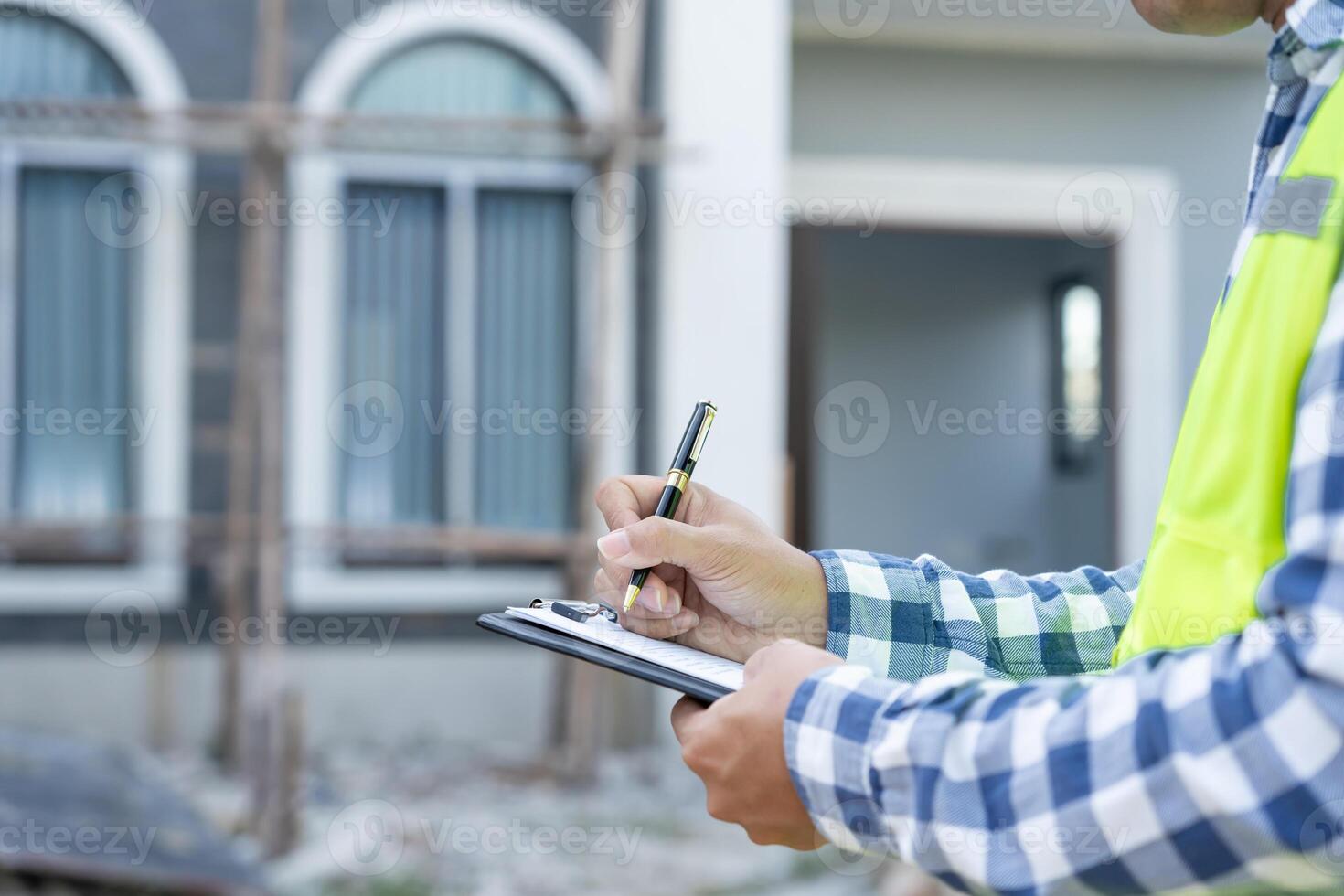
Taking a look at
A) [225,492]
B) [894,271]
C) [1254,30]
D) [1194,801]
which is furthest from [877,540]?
[1194,801]

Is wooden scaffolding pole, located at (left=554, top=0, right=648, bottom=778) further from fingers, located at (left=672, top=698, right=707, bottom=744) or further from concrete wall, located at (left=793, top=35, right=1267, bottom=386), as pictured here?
fingers, located at (left=672, top=698, right=707, bottom=744)

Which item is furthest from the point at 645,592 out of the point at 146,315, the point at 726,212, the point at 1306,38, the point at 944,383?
the point at 944,383

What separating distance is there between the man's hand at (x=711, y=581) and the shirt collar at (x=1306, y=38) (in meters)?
0.60

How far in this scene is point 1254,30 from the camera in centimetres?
518

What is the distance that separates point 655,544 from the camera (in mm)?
1160

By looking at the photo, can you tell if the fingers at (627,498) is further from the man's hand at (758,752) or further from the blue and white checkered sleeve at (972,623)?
the man's hand at (758,752)

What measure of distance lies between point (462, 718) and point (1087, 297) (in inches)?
204

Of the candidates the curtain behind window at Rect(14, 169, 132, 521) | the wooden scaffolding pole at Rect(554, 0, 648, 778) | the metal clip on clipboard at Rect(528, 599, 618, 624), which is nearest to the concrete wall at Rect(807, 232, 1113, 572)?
the wooden scaffolding pole at Rect(554, 0, 648, 778)

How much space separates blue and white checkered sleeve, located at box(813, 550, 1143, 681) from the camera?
1.19 m

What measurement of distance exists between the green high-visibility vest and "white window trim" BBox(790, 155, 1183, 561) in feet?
15.2

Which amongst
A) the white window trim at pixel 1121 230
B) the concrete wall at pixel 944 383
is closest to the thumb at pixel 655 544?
the white window trim at pixel 1121 230

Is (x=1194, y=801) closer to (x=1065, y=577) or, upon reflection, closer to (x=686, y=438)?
(x=1065, y=577)

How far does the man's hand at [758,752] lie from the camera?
82 cm

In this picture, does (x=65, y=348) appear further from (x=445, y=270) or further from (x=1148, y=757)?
(x=1148, y=757)
